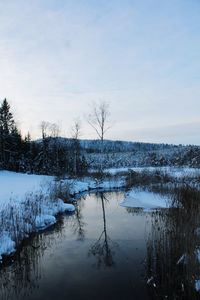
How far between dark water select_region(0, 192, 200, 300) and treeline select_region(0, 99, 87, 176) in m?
27.1

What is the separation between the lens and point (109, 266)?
25.0 ft

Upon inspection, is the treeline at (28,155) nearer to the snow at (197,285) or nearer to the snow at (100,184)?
the snow at (100,184)

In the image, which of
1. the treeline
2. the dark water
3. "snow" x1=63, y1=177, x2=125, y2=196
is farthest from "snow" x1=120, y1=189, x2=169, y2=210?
the treeline

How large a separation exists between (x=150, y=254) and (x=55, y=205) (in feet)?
28.4

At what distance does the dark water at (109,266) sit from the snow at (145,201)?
454 centimetres

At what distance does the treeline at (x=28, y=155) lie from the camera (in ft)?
128

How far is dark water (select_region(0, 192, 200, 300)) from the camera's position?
6043mm

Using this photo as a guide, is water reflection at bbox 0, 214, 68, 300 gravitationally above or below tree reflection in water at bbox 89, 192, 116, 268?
below

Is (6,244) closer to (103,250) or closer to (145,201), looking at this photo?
(103,250)

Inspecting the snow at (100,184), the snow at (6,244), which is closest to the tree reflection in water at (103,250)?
the snow at (6,244)

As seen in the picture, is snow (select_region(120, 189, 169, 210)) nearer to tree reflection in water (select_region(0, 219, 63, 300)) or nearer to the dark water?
the dark water

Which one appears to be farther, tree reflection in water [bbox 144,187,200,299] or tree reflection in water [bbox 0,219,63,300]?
tree reflection in water [bbox 0,219,63,300]

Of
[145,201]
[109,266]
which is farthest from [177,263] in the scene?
[145,201]

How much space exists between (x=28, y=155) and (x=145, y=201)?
27088 millimetres
